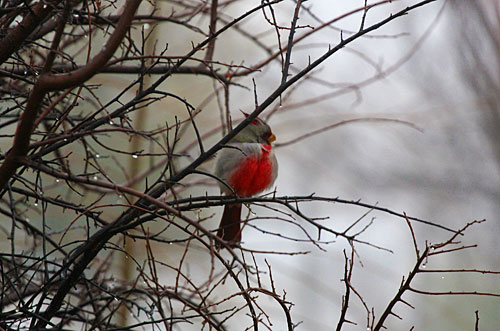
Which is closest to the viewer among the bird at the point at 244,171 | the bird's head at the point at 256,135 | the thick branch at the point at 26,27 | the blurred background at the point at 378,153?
the thick branch at the point at 26,27

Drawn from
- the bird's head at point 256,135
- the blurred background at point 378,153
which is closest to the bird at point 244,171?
the bird's head at point 256,135

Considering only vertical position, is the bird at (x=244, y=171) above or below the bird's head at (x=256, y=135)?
below

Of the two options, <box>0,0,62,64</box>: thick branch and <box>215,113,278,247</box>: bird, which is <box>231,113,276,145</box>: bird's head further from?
<box>0,0,62,64</box>: thick branch

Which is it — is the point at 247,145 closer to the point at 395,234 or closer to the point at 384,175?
the point at 384,175

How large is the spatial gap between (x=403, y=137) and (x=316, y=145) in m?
1.97

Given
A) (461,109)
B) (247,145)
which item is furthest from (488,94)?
(461,109)

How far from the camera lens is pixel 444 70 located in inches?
272

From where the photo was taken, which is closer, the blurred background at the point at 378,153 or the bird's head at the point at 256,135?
the bird's head at the point at 256,135

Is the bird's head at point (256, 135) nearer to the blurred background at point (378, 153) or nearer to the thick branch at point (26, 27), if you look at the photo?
the blurred background at point (378, 153)

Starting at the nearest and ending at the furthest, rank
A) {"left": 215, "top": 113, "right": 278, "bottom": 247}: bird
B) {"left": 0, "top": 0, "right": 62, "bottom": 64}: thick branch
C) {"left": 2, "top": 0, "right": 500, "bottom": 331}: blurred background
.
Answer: {"left": 0, "top": 0, "right": 62, "bottom": 64}: thick branch < {"left": 215, "top": 113, "right": 278, "bottom": 247}: bird < {"left": 2, "top": 0, "right": 500, "bottom": 331}: blurred background

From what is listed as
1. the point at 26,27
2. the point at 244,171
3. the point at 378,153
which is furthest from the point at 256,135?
the point at 378,153

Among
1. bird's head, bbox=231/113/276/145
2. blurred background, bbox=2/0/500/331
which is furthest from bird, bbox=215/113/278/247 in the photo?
blurred background, bbox=2/0/500/331

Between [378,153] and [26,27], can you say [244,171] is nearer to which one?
[26,27]

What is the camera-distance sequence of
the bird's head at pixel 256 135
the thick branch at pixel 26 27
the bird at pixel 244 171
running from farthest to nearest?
the bird's head at pixel 256 135 → the bird at pixel 244 171 → the thick branch at pixel 26 27
